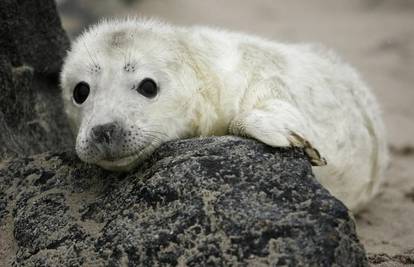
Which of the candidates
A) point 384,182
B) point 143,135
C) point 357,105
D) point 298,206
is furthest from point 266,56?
point 384,182

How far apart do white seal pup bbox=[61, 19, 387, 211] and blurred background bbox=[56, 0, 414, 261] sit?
438 millimetres

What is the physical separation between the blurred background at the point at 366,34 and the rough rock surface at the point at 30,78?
1.81 meters

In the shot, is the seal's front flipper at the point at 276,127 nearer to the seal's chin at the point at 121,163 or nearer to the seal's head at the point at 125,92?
the seal's head at the point at 125,92

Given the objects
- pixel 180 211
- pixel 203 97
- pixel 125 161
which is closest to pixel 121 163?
pixel 125 161

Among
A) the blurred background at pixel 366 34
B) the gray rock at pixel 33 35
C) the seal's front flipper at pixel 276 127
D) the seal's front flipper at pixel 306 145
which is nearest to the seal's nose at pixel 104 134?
the seal's front flipper at pixel 276 127

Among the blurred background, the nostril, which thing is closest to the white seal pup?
the nostril

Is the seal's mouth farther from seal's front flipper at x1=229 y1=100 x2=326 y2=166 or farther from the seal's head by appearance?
seal's front flipper at x1=229 y1=100 x2=326 y2=166

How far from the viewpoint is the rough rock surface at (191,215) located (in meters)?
2.41

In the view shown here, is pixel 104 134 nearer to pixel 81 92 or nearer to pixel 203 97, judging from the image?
pixel 81 92

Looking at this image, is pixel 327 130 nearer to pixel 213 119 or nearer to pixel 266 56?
pixel 266 56

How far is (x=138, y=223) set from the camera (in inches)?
103

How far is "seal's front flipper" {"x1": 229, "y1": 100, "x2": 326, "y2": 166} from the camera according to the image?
9.53 ft

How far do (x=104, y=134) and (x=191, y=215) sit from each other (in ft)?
2.21

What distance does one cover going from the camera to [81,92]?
3.45 m
